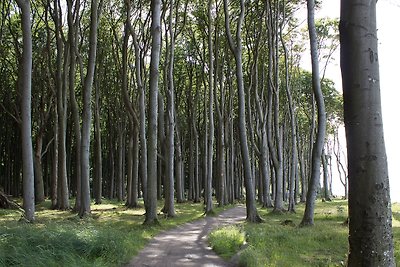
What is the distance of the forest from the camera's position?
17.1m

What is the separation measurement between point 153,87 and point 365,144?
12.8m

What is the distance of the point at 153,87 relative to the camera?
17.5m

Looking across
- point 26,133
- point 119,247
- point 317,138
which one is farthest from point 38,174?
point 119,247

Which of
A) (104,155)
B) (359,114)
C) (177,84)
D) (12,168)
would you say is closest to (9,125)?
(12,168)

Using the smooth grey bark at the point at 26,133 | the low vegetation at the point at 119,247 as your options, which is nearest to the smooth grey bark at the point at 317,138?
the low vegetation at the point at 119,247

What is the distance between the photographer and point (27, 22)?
1602 centimetres

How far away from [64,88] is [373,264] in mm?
21832

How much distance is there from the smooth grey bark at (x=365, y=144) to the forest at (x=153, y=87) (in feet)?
0.16

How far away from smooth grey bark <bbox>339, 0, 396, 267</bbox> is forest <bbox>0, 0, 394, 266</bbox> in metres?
0.05

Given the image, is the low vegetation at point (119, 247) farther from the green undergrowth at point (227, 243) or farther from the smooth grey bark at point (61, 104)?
the smooth grey bark at point (61, 104)

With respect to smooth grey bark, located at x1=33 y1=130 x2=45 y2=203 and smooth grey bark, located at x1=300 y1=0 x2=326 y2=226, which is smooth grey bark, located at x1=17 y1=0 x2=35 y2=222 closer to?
smooth grey bark, located at x1=300 y1=0 x2=326 y2=226

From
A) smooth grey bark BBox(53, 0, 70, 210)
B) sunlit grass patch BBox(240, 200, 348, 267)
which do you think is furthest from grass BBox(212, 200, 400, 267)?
smooth grey bark BBox(53, 0, 70, 210)

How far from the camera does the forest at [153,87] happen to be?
672 inches

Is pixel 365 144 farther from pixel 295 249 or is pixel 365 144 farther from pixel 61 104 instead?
pixel 61 104
